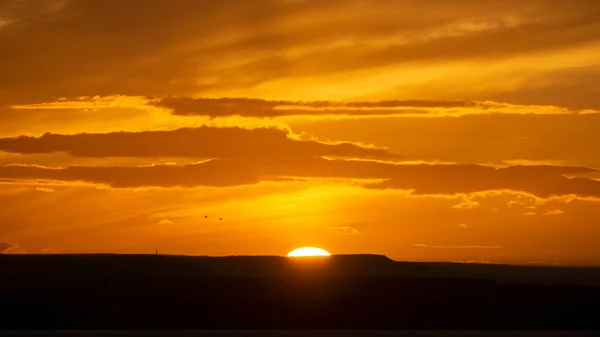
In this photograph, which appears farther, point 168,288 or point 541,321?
point 168,288

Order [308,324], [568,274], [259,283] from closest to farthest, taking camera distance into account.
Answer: [308,324] → [259,283] → [568,274]

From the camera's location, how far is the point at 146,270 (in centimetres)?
8638

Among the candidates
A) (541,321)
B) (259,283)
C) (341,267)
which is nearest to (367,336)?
(541,321)

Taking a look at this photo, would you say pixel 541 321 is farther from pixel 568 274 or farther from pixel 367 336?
pixel 568 274

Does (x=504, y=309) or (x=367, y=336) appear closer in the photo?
(x=367, y=336)

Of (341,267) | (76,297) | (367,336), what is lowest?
(367,336)

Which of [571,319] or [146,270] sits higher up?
[146,270]

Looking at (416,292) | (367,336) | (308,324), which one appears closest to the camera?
(367,336)

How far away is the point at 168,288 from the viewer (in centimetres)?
6525

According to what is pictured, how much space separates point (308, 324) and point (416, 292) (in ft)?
34.8

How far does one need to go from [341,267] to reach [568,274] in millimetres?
24748

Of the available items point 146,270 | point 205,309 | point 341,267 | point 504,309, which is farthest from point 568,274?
point 205,309

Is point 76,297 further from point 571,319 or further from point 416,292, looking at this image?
point 571,319

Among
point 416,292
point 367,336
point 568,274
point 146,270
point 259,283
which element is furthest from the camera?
point 568,274
